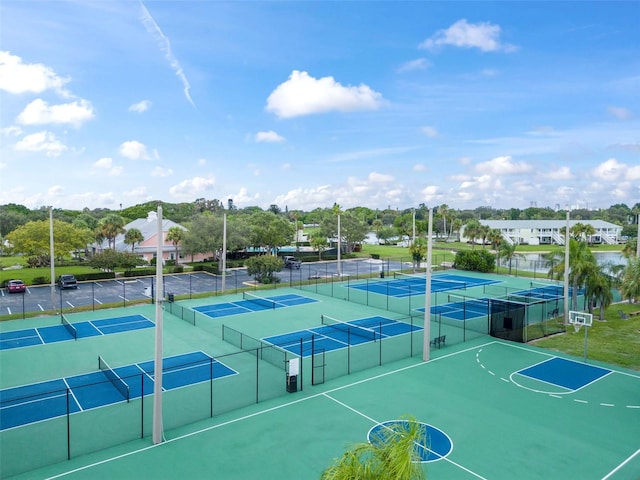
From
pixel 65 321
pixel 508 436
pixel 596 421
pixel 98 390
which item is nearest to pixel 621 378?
pixel 596 421

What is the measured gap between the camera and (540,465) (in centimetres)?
1404

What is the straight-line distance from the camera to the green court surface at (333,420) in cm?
1395

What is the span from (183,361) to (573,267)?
88.0 feet

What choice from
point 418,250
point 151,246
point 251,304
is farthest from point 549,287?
point 151,246

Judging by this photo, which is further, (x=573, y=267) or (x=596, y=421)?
(x=573, y=267)

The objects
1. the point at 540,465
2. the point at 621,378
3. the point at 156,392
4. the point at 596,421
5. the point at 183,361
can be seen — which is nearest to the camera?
the point at 540,465

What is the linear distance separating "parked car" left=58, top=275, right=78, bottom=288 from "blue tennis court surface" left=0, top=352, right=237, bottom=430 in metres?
29.2

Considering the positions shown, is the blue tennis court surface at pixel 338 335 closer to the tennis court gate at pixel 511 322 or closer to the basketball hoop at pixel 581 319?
the tennis court gate at pixel 511 322

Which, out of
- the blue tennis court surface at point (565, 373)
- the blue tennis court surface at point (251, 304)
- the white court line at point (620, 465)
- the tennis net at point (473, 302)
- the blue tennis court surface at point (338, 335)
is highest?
the tennis net at point (473, 302)

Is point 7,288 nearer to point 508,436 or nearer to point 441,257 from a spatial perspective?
point 508,436

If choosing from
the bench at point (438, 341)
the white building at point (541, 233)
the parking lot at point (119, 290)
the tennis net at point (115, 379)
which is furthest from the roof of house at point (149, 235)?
the white building at point (541, 233)

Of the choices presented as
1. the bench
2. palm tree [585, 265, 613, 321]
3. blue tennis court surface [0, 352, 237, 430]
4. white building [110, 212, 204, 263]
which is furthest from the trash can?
white building [110, 212, 204, 263]

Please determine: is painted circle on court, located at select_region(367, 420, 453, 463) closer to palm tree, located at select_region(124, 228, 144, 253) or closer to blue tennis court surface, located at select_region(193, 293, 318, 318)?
A: blue tennis court surface, located at select_region(193, 293, 318, 318)

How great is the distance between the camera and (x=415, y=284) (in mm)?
51344
